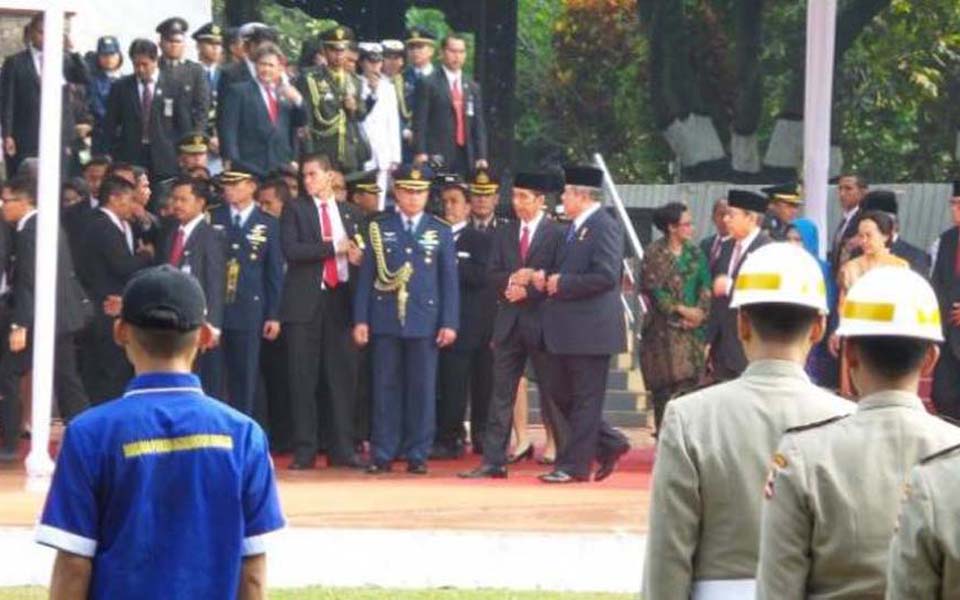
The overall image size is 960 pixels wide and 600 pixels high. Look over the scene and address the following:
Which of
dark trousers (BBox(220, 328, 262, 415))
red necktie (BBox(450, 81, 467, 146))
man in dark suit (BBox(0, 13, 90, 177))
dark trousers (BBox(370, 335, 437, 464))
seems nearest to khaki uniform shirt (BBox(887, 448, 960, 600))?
dark trousers (BBox(370, 335, 437, 464))

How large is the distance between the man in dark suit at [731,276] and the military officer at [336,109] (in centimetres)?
371

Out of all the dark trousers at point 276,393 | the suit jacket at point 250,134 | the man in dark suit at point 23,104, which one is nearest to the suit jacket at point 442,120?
the suit jacket at point 250,134

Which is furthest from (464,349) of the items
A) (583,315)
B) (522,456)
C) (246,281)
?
(246,281)

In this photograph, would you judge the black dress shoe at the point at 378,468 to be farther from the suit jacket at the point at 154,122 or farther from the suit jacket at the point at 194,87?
the suit jacket at the point at 194,87

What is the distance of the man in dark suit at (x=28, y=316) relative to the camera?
16.6m

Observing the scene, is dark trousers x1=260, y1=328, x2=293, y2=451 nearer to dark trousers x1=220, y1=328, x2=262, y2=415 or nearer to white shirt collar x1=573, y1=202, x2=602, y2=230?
dark trousers x1=220, y1=328, x2=262, y2=415

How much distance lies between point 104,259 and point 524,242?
2733 mm

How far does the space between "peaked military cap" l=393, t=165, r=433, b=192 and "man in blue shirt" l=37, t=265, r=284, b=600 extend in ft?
36.9

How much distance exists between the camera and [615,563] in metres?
13.3

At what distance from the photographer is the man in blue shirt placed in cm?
576

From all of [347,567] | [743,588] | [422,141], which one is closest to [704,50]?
[422,141]

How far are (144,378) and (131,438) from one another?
15cm

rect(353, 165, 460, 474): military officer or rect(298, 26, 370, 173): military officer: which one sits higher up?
rect(298, 26, 370, 173): military officer

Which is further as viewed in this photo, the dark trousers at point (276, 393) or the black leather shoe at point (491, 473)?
the dark trousers at point (276, 393)
